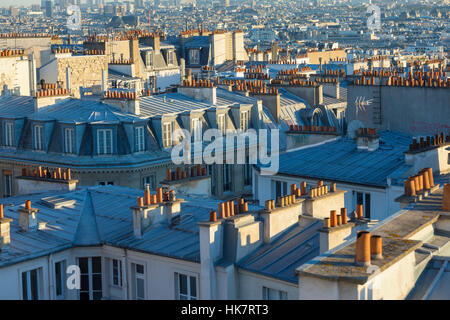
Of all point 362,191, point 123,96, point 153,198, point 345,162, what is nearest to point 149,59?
point 123,96

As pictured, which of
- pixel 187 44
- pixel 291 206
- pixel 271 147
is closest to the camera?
pixel 291 206

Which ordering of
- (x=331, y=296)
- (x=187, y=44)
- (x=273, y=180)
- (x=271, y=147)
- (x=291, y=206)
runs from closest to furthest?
(x=331, y=296) < (x=291, y=206) < (x=273, y=180) < (x=271, y=147) < (x=187, y=44)

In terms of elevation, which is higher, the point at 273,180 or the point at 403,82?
the point at 403,82

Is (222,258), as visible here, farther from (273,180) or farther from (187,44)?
(187,44)

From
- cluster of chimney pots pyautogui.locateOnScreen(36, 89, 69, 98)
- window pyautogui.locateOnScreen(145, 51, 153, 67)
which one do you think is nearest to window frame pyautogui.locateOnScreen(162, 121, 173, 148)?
cluster of chimney pots pyautogui.locateOnScreen(36, 89, 69, 98)

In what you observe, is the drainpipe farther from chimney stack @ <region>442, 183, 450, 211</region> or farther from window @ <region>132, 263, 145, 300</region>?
chimney stack @ <region>442, 183, 450, 211</region>

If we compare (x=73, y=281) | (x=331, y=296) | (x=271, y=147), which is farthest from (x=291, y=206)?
(x=271, y=147)

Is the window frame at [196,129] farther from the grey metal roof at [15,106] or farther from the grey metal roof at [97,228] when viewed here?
the grey metal roof at [97,228]
